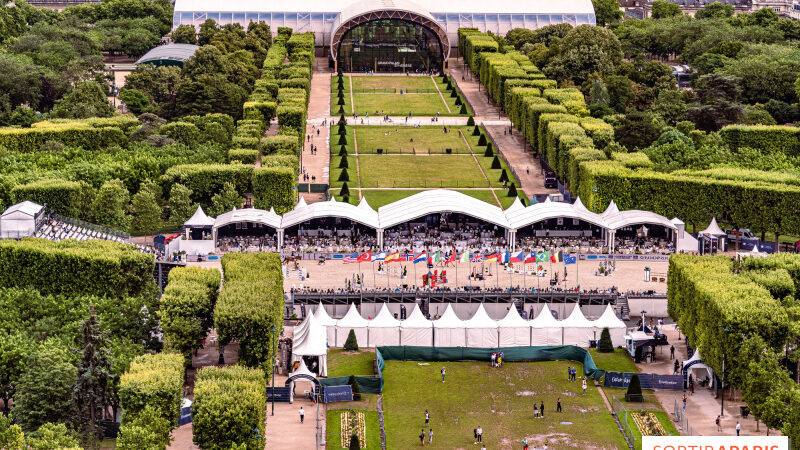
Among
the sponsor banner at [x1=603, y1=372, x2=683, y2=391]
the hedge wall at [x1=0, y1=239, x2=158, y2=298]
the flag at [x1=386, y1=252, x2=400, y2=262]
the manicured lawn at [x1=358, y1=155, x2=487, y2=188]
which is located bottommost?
the sponsor banner at [x1=603, y1=372, x2=683, y2=391]

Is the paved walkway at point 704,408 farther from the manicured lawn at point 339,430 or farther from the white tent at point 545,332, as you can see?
the manicured lawn at point 339,430

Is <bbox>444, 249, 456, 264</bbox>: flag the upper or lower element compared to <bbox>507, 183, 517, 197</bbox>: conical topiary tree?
lower

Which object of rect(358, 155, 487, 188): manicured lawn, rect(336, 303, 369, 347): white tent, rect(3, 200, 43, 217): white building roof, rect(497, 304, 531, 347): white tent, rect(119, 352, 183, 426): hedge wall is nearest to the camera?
rect(119, 352, 183, 426): hedge wall

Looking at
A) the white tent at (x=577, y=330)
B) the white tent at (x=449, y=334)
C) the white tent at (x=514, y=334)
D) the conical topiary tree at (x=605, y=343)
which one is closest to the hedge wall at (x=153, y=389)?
the white tent at (x=449, y=334)

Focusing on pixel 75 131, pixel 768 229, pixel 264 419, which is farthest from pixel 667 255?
pixel 75 131

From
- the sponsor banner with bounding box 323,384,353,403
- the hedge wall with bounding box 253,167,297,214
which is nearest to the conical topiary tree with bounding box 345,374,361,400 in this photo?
the sponsor banner with bounding box 323,384,353,403

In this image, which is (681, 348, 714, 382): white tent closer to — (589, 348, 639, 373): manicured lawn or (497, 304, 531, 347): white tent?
(589, 348, 639, 373): manicured lawn

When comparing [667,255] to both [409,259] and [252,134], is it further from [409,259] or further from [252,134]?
[252,134]
